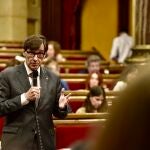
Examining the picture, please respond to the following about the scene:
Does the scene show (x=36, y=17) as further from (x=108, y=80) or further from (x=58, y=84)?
(x=58, y=84)

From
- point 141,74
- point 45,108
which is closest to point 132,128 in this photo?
point 141,74

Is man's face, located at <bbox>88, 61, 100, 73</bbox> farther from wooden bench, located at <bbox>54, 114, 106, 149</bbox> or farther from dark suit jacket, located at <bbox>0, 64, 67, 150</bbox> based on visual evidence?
dark suit jacket, located at <bbox>0, 64, 67, 150</bbox>

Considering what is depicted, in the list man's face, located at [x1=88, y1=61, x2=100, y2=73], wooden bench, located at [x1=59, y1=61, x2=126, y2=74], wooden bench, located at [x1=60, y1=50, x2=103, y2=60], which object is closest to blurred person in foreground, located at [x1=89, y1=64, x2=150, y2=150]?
man's face, located at [x1=88, y1=61, x2=100, y2=73]

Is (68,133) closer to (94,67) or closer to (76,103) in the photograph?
(76,103)

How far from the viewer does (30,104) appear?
3.24 metres

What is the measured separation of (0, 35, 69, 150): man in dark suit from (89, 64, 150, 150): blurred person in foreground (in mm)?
2457

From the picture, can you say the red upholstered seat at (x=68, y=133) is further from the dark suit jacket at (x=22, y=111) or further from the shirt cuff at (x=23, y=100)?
the shirt cuff at (x=23, y=100)

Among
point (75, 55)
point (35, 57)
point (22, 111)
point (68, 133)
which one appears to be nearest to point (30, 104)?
point (22, 111)

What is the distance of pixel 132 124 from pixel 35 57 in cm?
256

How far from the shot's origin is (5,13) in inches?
519

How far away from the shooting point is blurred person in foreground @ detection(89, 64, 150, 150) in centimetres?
72

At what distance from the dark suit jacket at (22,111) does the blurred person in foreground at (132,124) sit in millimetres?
2472

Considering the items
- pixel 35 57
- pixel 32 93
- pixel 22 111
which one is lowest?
pixel 22 111

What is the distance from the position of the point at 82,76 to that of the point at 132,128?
623cm
